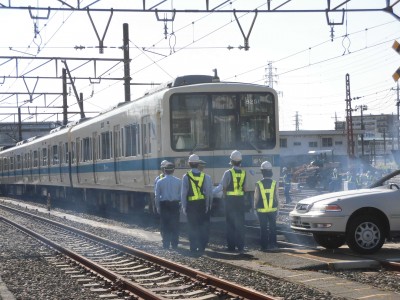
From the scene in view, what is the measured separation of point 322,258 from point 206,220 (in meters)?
2.65

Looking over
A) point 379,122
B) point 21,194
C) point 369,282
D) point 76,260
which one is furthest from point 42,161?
point 379,122

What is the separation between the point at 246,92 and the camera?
17.4m

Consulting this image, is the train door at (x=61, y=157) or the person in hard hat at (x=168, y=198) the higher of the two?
the train door at (x=61, y=157)

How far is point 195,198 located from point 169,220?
97cm

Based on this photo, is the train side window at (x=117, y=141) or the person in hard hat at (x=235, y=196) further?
the train side window at (x=117, y=141)

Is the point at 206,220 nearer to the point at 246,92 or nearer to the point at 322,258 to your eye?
the point at 322,258

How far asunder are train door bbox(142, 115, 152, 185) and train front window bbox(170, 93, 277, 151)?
140 cm

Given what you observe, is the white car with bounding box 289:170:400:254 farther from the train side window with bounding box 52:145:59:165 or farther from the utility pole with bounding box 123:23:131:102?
the train side window with bounding box 52:145:59:165

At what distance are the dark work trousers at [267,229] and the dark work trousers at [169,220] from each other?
1.74 metres

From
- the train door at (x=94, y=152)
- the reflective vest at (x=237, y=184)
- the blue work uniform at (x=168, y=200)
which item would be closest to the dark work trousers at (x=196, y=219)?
the reflective vest at (x=237, y=184)

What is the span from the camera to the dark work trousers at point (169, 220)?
14.5 metres

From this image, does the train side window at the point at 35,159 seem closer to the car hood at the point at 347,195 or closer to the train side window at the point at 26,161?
the train side window at the point at 26,161

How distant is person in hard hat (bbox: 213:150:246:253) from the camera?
536 inches

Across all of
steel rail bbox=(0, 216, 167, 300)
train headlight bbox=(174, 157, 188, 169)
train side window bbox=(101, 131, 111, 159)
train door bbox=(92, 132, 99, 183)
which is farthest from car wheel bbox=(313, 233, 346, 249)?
train door bbox=(92, 132, 99, 183)
